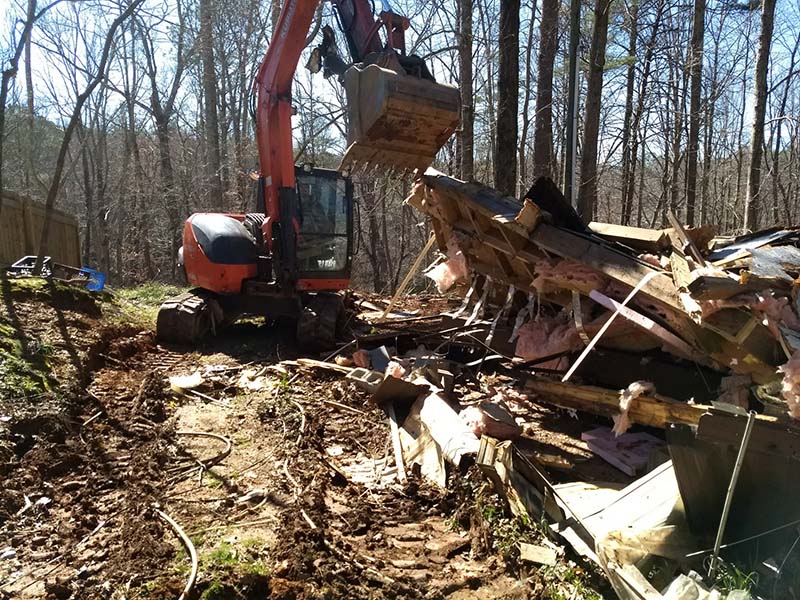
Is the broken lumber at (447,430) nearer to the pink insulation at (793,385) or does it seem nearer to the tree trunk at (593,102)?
the pink insulation at (793,385)

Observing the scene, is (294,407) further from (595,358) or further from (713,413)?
(713,413)

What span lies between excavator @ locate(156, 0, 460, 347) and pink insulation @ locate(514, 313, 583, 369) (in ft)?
7.48

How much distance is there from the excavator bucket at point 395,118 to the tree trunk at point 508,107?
302 centimetres

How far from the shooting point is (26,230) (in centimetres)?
1427

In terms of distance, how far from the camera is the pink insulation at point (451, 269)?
23.1 ft

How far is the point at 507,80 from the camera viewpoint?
9.45 meters

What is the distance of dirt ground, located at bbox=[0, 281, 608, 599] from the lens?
3.01m

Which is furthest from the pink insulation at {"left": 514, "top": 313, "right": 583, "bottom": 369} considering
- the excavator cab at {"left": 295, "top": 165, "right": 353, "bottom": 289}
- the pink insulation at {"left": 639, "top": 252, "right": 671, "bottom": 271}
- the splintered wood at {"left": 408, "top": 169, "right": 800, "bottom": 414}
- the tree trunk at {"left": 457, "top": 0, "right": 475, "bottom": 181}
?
the tree trunk at {"left": 457, "top": 0, "right": 475, "bottom": 181}

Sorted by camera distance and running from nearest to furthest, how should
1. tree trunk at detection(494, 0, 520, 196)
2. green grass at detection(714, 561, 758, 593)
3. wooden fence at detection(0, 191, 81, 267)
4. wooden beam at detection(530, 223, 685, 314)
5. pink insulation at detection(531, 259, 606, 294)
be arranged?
green grass at detection(714, 561, 758, 593) → wooden beam at detection(530, 223, 685, 314) → pink insulation at detection(531, 259, 606, 294) → tree trunk at detection(494, 0, 520, 196) → wooden fence at detection(0, 191, 81, 267)

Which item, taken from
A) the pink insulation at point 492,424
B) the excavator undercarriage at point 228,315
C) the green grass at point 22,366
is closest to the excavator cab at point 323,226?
the excavator undercarriage at point 228,315

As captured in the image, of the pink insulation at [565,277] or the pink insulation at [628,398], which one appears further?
the pink insulation at [565,277]

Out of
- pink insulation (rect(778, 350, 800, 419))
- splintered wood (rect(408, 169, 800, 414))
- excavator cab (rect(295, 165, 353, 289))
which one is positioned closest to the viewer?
pink insulation (rect(778, 350, 800, 419))

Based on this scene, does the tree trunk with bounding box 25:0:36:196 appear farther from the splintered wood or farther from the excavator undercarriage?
the splintered wood

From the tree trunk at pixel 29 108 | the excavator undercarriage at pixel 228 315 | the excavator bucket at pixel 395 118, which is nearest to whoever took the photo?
the excavator bucket at pixel 395 118
